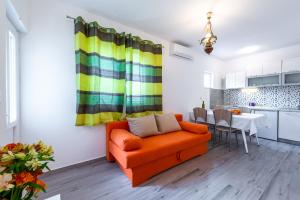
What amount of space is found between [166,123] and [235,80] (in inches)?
134

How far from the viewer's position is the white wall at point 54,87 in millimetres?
2111

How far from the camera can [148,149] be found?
2115 mm

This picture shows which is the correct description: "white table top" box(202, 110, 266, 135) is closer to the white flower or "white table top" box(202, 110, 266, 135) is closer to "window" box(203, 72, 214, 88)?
"window" box(203, 72, 214, 88)

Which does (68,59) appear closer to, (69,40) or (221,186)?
(69,40)

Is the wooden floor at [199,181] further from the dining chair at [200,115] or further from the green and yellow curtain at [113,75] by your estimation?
the dining chair at [200,115]

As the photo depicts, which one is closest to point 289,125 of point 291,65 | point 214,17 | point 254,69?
point 291,65

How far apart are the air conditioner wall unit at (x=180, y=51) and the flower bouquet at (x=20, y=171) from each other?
11.8 feet

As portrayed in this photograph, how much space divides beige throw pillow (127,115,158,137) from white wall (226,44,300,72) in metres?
3.98

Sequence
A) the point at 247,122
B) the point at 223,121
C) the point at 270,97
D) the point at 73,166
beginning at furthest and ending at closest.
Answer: the point at 270,97
the point at 223,121
the point at 247,122
the point at 73,166

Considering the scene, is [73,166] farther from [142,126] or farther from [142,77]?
[142,77]

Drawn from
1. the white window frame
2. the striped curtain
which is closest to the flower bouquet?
the white window frame

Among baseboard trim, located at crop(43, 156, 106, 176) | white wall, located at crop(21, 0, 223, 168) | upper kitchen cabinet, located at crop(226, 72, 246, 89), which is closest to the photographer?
white wall, located at crop(21, 0, 223, 168)

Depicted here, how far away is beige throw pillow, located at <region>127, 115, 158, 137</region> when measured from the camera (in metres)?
2.65

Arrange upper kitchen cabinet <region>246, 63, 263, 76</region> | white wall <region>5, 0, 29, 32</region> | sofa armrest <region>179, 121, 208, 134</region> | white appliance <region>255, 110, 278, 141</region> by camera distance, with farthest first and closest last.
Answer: upper kitchen cabinet <region>246, 63, 263, 76</region> → white appliance <region>255, 110, 278, 141</region> → sofa armrest <region>179, 121, 208, 134</region> → white wall <region>5, 0, 29, 32</region>
